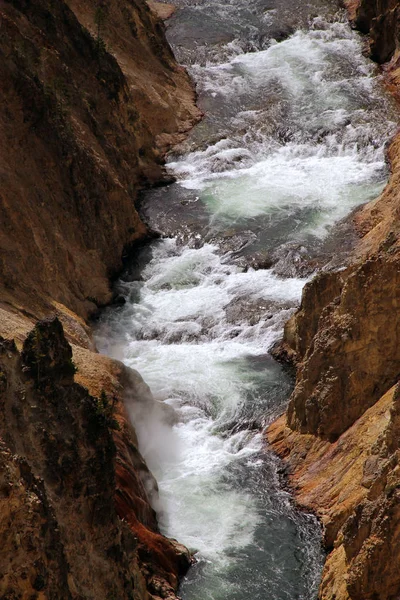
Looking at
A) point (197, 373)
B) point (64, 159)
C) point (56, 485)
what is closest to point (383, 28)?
point (64, 159)

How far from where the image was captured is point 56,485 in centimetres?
1600

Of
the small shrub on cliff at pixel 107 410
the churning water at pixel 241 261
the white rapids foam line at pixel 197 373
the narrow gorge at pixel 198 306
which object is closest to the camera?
the narrow gorge at pixel 198 306

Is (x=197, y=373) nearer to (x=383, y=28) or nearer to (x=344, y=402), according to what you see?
(x=344, y=402)

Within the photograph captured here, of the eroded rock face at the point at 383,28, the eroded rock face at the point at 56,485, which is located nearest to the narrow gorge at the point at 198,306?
the eroded rock face at the point at 56,485

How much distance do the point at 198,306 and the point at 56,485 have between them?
16418 mm

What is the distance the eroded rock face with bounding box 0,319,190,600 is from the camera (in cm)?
1397

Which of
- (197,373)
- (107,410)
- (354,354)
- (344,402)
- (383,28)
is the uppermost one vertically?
(383,28)

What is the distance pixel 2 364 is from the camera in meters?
16.0

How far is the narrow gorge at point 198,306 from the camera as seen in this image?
16.6m

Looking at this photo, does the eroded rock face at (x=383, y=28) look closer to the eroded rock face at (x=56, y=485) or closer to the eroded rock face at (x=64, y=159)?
the eroded rock face at (x=64, y=159)

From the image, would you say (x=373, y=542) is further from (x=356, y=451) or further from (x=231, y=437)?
(x=231, y=437)

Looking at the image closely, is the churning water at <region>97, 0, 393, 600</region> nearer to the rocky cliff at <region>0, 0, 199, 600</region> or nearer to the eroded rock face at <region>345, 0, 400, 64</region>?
the eroded rock face at <region>345, 0, 400, 64</region>

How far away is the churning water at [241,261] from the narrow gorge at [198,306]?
0.30 feet

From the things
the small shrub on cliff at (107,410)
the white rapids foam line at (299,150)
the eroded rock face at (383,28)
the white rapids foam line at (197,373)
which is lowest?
the white rapids foam line at (197,373)
